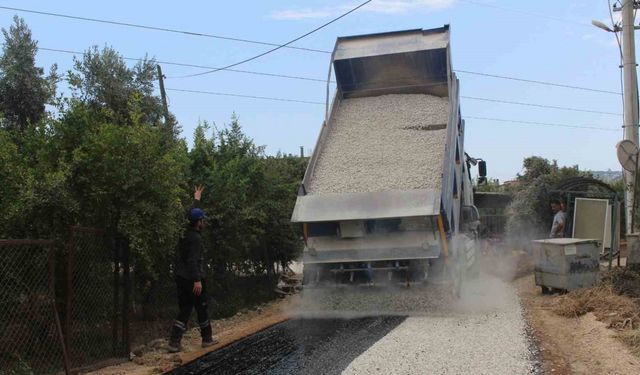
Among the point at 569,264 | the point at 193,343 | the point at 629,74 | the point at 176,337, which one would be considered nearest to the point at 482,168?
the point at 569,264

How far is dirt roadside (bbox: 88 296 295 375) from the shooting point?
622 centimetres

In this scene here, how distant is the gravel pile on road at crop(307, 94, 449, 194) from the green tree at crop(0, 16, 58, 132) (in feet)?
29.0

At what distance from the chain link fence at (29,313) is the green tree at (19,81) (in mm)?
10262

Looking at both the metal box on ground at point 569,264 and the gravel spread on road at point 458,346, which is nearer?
the gravel spread on road at point 458,346

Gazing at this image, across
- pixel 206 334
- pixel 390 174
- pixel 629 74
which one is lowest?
pixel 206 334

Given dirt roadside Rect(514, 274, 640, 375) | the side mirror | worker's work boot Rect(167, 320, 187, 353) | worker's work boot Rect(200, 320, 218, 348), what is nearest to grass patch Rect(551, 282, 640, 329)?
dirt roadside Rect(514, 274, 640, 375)

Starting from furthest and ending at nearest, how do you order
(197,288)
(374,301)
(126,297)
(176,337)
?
(374,301) → (197,288) → (176,337) → (126,297)

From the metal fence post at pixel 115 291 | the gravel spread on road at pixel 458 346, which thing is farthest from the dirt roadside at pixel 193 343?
the gravel spread on road at pixel 458 346

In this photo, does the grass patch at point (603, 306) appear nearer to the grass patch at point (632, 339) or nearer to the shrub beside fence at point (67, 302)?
the grass patch at point (632, 339)

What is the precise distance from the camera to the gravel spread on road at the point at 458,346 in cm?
541

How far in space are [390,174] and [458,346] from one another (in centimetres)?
330

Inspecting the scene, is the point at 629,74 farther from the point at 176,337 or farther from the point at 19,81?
the point at 19,81

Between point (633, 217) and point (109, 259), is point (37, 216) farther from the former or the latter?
point (633, 217)

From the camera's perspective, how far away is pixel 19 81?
15070mm
